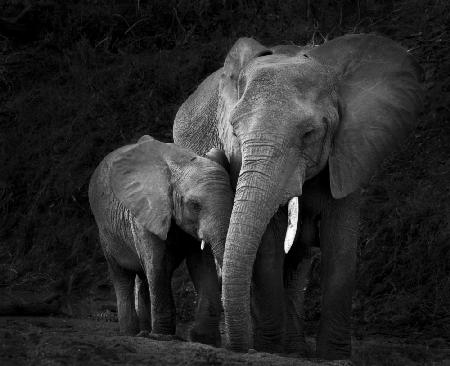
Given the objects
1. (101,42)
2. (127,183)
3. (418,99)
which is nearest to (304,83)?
(418,99)

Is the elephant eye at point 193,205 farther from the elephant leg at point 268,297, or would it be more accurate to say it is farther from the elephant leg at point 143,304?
the elephant leg at point 143,304

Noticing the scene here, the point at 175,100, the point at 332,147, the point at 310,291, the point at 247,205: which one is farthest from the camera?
the point at 175,100

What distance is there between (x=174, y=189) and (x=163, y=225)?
0.87 ft

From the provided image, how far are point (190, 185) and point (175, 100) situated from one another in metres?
5.53

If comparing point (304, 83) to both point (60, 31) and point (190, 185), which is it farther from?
point (60, 31)

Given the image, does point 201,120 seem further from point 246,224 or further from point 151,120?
point 151,120

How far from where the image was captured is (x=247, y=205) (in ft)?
27.4

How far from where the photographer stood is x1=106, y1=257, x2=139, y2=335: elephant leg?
1060cm

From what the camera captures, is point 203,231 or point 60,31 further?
point 60,31

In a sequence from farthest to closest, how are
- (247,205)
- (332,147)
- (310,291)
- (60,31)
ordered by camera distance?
(60,31) → (310,291) → (332,147) → (247,205)

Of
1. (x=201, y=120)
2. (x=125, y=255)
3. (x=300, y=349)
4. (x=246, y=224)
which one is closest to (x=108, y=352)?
(x=246, y=224)

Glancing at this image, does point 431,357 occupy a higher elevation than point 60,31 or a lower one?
lower

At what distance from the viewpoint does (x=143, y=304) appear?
35.1 ft

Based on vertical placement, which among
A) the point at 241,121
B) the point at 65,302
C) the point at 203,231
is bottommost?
the point at 65,302
